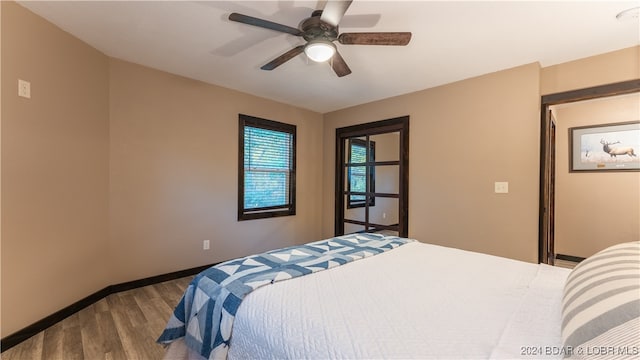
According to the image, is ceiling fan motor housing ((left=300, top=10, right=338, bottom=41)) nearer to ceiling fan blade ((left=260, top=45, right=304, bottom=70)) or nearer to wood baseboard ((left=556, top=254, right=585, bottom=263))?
ceiling fan blade ((left=260, top=45, right=304, bottom=70))

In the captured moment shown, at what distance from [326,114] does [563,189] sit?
367 centimetres

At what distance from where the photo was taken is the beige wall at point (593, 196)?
3.35m

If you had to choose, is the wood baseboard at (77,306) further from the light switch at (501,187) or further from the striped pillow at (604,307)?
the light switch at (501,187)

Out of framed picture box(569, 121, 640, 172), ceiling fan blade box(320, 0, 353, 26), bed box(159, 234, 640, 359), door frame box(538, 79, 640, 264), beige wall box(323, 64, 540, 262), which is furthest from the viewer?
framed picture box(569, 121, 640, 172)

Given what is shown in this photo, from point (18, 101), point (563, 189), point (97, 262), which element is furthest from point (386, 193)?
point (18, 101)

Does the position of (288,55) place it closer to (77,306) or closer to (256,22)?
(256,22)

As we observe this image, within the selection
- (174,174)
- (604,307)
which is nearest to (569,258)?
(604,307)

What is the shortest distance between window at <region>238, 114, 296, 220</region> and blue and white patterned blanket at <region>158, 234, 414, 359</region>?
208 cm

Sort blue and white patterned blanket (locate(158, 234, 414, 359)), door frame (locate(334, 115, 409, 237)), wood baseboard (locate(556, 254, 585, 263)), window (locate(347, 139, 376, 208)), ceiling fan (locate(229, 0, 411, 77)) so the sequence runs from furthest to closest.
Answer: window (locate(347, 139, 376, 208)) → wood baseboard (locate(556, 254, 585, 263)) → door frame (locate(334, 115, 409, 237)) → ceiling fan (locate(229, 0, 411, 77)) → blue and white patterned blanket (locate(158, 234, 414, 359))

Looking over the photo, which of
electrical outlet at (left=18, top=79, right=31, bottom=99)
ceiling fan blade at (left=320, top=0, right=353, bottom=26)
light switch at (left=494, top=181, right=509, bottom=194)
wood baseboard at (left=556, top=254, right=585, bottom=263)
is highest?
ceiling fan blade at (left=320, top=0, right=353, bottom=26)

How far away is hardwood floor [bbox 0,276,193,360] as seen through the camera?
5.85 feet

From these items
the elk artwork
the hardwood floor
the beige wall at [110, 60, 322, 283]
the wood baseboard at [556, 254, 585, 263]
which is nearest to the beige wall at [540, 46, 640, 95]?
the elk artwork

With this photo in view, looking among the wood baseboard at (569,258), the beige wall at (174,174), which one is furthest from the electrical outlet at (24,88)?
the wood baseboard at (569,258)

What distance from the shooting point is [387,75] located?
9.98 feet
